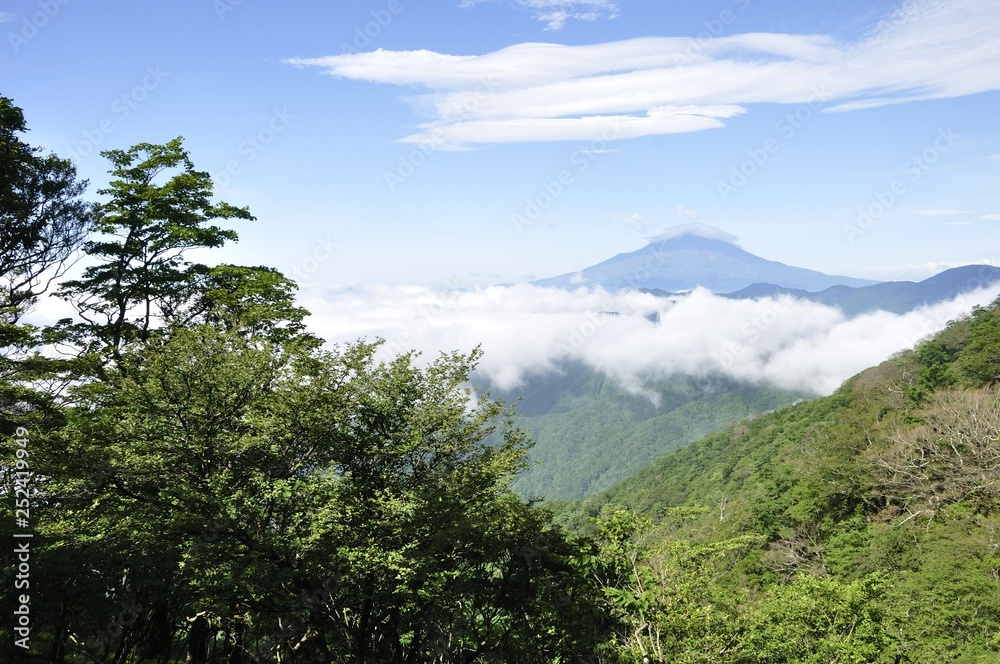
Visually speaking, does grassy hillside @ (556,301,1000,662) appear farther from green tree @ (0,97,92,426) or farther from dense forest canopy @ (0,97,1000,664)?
green tree @ (0,97,92,426)

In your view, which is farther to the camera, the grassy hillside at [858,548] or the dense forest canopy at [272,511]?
the grassy hillside at [858,548]

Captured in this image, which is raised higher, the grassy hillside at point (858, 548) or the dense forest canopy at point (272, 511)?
the dense forest canopy at point (272, 511)

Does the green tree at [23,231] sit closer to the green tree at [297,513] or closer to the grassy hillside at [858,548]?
the green tree at [297,513]

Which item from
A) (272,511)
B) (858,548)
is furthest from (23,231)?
(858,548)

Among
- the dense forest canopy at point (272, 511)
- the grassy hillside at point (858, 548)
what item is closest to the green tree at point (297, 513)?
the dense forest canopy at point (272, 511)

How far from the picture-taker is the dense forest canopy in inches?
470

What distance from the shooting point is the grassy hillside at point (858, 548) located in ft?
49.5

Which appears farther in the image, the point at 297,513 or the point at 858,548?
the point at 858,548

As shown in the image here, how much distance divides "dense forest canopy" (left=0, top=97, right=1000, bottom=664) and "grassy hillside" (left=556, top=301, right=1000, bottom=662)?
16cm

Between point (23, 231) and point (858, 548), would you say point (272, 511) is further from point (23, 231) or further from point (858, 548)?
point (858, 548)

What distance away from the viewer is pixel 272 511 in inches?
475

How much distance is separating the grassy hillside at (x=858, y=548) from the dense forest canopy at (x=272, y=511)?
0.16 metres

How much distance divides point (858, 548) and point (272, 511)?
35030 millimetres

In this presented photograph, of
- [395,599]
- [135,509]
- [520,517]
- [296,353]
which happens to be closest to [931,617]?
[520,517]
